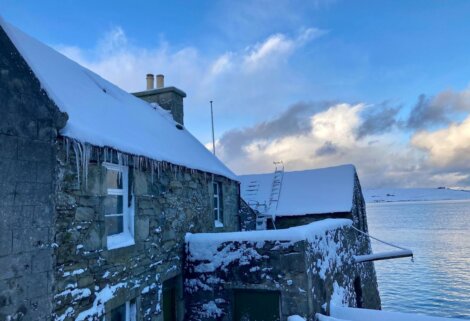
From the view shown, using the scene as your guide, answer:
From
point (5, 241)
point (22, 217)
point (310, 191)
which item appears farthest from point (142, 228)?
point (310, 191)

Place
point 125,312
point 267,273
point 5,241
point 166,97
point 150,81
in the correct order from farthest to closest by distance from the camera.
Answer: point 150,81 < point 166,97 < point 267,273 < point 125,312 < point 5,241

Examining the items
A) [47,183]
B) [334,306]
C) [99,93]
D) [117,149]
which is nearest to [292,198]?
[334,306]

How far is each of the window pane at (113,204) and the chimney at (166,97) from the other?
277 inches

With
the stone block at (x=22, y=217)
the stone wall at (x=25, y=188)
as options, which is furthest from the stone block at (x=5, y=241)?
the stone block at (x=22, y=217)

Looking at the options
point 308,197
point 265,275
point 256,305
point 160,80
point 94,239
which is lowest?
point 256,305

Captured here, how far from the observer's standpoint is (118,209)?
A: 6.83 m

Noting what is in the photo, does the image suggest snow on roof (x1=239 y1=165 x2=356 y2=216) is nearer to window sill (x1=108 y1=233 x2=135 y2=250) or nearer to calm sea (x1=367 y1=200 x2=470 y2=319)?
calm sea (x1=367 y1=200 x2=470 y2=319)

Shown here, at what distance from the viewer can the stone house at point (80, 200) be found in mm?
4711

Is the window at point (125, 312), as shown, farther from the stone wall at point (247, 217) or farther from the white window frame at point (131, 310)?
the stone wall at point (247, 217)

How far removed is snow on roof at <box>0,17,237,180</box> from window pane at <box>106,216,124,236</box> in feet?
4.03

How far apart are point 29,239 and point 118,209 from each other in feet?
7.06

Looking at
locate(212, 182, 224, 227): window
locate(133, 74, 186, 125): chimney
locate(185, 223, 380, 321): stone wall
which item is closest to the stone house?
locate(185, 223, 380, 321): stone wall

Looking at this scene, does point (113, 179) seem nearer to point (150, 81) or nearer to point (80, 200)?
point (80, 200)

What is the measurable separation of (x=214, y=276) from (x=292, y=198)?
12.2 m
